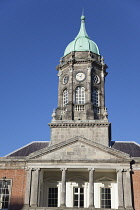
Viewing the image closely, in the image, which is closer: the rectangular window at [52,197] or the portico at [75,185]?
the portico at [75,185]

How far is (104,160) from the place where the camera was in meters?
30.0

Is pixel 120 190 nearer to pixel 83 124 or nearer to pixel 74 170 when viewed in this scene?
pixel 74 170

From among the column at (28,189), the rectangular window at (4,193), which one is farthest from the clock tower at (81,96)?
the rectangular window at (4,193)

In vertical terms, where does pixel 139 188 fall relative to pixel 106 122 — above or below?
below

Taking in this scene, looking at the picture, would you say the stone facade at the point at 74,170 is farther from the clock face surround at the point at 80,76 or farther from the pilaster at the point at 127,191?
the clock face surround at the point at 80,76

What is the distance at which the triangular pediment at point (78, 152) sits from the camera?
99.4 feet

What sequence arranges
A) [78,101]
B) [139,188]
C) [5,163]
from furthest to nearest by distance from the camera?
[78,101] → [5,163] → [139,188]

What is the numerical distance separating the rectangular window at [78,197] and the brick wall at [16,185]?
509 cm

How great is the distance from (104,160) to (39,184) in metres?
6.31

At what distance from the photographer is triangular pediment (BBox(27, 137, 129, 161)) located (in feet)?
99.4

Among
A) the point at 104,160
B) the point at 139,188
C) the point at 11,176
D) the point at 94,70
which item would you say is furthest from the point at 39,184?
the point at 94,70

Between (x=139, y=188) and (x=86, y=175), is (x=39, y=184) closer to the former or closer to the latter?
(x=86, y=175)

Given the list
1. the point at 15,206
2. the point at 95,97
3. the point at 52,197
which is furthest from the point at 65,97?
the point at 15,206


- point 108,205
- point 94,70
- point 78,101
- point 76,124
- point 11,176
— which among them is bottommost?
point 108,205
